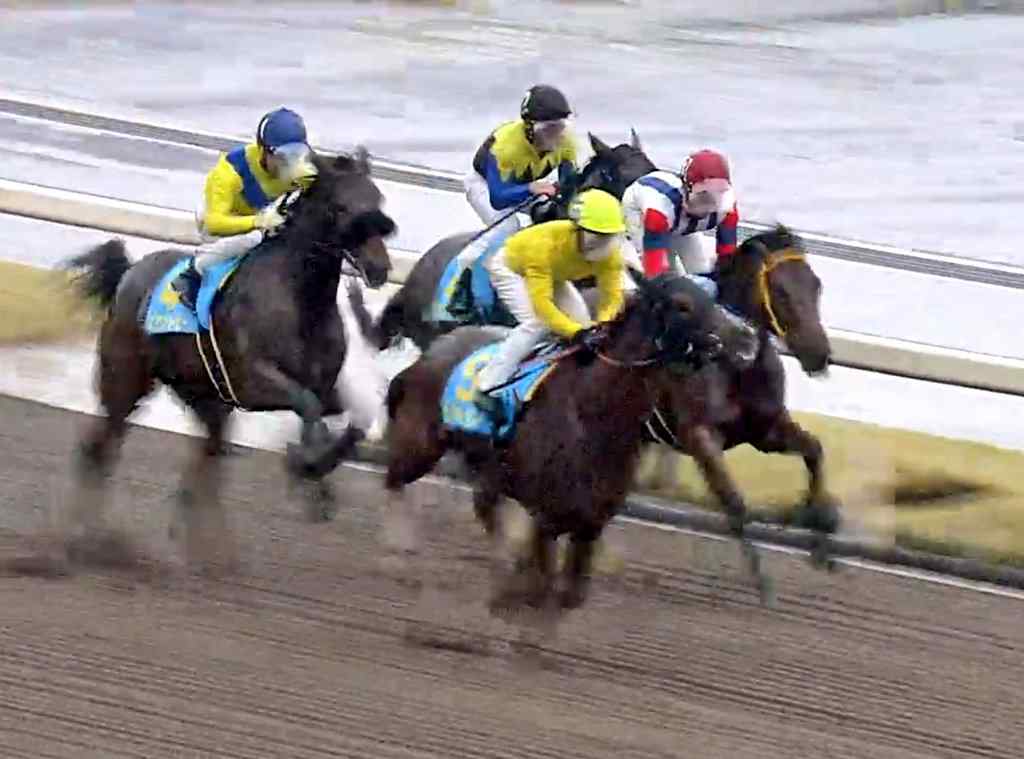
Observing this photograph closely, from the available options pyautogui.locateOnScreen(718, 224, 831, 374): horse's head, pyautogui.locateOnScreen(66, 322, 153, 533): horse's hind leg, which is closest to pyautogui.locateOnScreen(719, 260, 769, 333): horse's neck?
pyautogui.locateOnScreen(718, 224, 831, 374): horse's head

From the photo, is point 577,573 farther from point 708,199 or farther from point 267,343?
point 708,199

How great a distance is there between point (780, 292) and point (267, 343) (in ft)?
6.36

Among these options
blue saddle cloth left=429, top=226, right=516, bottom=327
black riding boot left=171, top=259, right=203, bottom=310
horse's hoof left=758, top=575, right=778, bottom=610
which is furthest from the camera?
blue saddle cloth left=429, top=226, right=516, bottom=327

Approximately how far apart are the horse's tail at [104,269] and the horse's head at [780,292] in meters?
2.56

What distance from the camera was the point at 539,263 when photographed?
7.18m

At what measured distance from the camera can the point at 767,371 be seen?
817cm

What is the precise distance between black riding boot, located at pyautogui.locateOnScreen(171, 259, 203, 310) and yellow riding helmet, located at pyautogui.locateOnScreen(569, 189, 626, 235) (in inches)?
76.5

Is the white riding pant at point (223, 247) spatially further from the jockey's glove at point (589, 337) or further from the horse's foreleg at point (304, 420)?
the jockey's glove at point (589, 337)

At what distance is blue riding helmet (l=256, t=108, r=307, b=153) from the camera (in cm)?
795

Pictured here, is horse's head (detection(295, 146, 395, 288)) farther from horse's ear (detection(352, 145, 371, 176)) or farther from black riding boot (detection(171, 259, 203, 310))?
black riding boot (detection(171, 259, 203, 310))

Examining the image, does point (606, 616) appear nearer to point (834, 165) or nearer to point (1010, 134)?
point (834, 165)

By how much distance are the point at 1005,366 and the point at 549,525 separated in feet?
10.9

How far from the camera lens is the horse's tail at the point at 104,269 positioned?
8.83 meters

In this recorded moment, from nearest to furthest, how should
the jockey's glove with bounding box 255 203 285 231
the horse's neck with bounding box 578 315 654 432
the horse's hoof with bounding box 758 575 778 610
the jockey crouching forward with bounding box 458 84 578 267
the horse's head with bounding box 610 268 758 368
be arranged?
1. the horse's head with bounding box 610 268 758 368
2. the horse's neck with bounding box 578 315 654 432
3. the horse's hoof with bounding box 758 575 778 610
4. the jockey's glove with bounding box 255 203 285 231
5. the jockey crouching forward with bounding box 458 84 578 267
